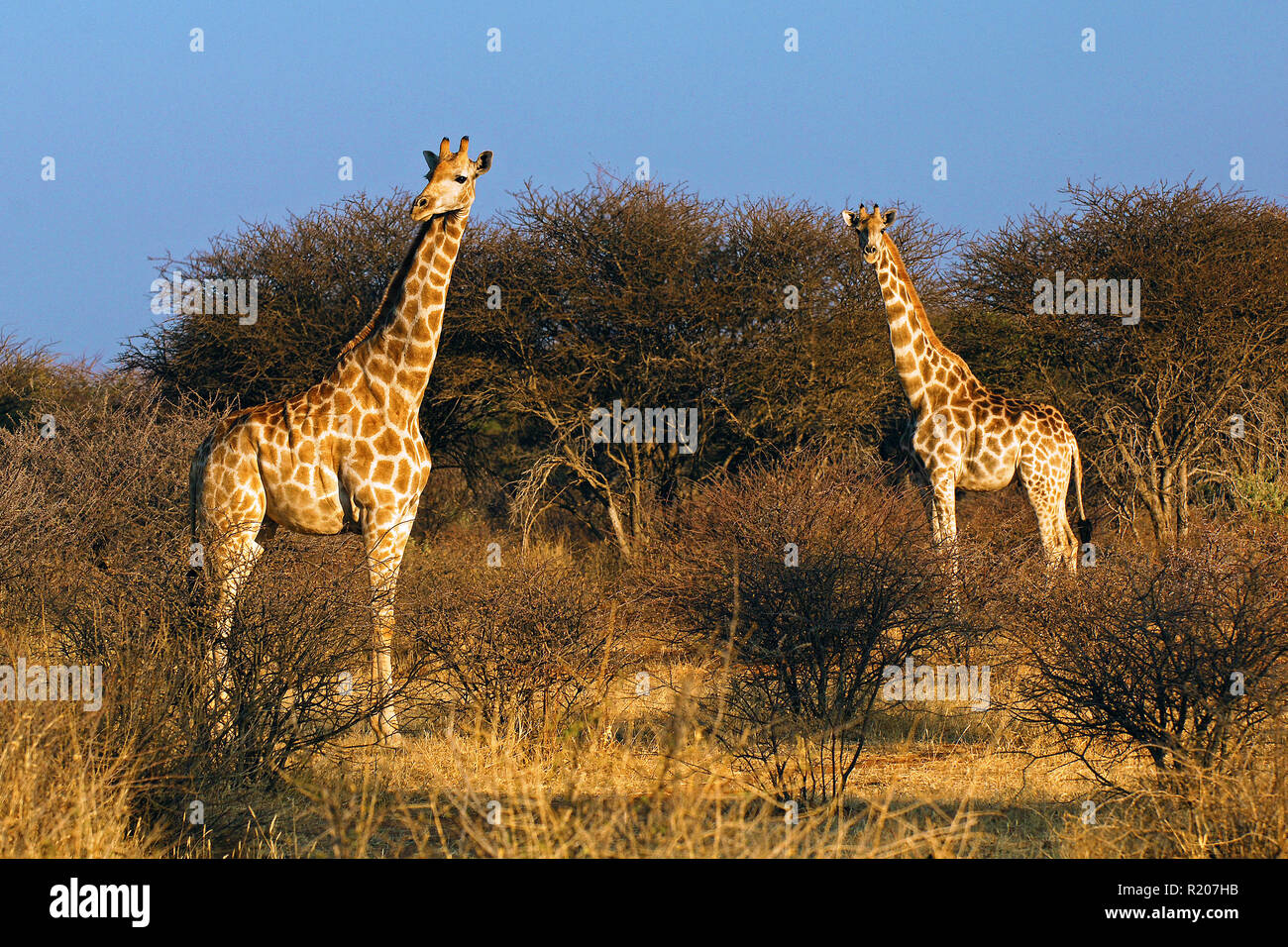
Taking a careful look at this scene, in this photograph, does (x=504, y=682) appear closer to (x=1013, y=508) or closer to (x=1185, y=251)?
(x=1013, y=508)

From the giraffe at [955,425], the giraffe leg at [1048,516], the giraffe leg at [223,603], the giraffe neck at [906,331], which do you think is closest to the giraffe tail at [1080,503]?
the giraffe at [955,425]

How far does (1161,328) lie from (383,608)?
1022 centimetres

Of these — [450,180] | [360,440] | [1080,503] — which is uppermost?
[450,180]

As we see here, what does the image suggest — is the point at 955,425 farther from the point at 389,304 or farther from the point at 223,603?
the point at 223,603

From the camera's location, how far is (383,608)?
6.02 m

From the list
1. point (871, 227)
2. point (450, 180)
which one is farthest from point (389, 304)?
point (871, 227)

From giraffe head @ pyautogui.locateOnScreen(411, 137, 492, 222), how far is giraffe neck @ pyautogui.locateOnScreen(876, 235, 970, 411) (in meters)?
4.38

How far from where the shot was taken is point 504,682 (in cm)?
654

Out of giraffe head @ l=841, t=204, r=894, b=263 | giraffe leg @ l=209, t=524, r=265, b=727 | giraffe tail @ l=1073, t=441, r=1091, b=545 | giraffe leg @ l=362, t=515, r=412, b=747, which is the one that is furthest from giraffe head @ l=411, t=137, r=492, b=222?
giraffe tail @ l=1073, t=441, r=1091, b=545

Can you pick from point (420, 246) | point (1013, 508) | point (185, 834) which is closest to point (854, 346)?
point (1013, 508)

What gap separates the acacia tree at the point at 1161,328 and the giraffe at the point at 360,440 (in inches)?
330

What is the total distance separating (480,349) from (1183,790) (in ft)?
34.0

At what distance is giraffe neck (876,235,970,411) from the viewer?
35.3 feet
